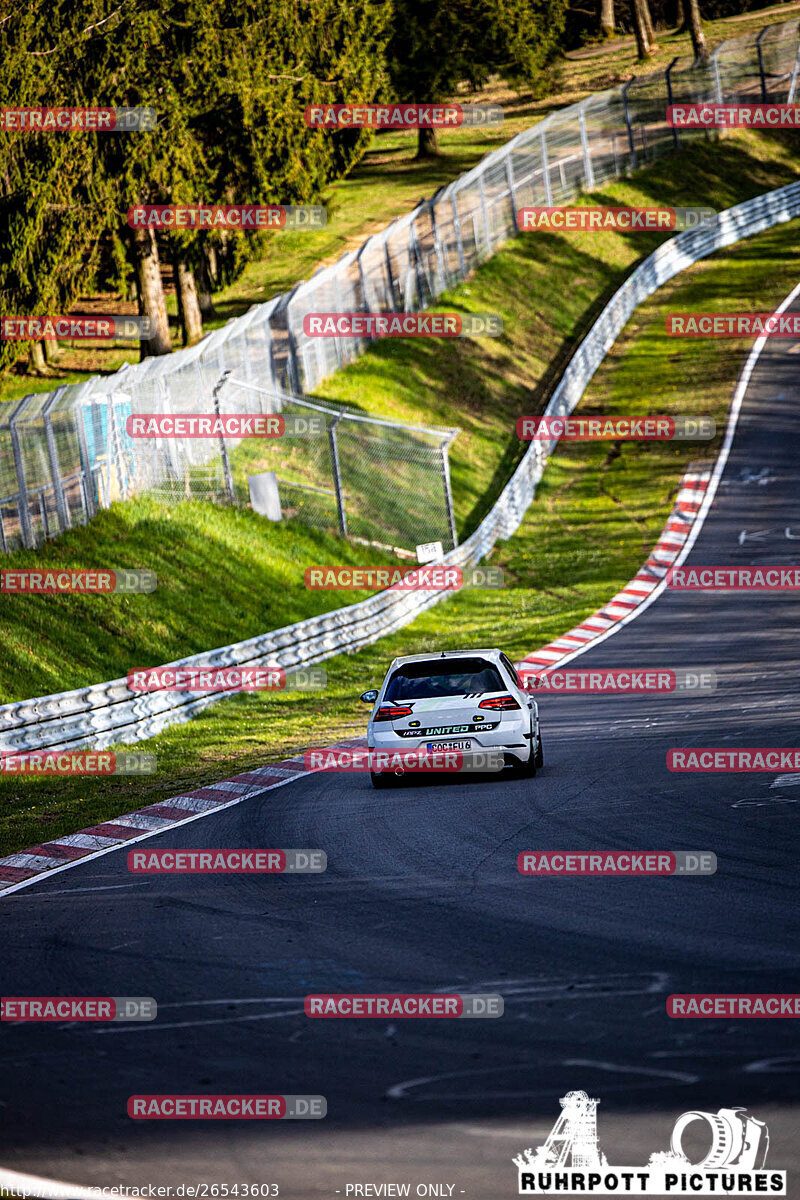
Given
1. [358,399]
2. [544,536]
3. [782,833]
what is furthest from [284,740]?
[358,399]

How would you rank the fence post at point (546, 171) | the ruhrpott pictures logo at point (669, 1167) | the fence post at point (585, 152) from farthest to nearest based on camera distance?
the fence post at point (585, 152)
the fence post at point (546, 171)
the ruhrpott pictures logo at point (669, 1167)

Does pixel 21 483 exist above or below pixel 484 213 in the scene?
below

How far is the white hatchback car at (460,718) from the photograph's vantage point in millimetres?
14586

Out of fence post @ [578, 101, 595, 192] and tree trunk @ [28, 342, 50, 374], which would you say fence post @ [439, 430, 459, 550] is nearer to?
tree trunk @ [28, 342, 50, 374]

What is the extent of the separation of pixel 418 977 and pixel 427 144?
231 feet

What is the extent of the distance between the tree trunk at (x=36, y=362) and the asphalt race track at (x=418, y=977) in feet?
115

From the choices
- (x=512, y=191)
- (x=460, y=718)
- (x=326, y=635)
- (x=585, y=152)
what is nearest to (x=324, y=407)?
(x=326, y=635)

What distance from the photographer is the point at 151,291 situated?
40.9m

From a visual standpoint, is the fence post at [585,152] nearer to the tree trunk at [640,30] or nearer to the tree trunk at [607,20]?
the tree trunk at [640,30]

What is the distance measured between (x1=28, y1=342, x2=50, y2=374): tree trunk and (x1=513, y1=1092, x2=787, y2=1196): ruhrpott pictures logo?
144ft

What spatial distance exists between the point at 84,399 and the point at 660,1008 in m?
18.3

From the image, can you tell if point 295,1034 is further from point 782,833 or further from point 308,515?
point 308,515

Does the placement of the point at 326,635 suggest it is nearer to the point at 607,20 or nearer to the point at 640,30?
the point at 640,30

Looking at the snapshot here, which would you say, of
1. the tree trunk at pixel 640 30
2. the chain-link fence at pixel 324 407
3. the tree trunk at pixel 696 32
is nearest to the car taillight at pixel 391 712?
the chain-link fence at pixel 324 407
